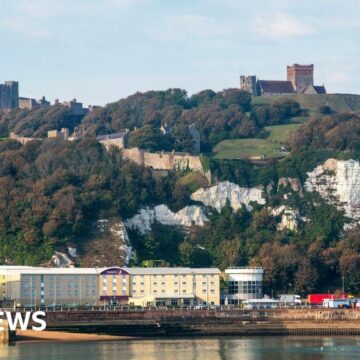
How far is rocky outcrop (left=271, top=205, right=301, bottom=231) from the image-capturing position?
118050 millimetres

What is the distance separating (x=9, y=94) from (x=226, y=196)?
208 ft

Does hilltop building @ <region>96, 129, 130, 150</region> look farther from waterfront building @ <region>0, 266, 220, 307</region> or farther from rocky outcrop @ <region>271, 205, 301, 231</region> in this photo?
waterfront building @ <region>0, 266, 220, 307</region>

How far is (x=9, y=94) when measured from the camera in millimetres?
178000

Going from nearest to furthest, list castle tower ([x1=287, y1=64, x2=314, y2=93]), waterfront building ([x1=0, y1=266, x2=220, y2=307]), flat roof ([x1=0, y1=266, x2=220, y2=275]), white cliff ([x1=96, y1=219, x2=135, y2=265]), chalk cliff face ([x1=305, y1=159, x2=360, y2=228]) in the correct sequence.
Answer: waterfront building ([x1=0, y1=266, x2=220, y2=307]) → flat roof ([x1=0, y1=266, x2=220, y2=275]) → white cliff ([x1=96, y1=219, x2=135, y2=265]) → chalk cliff face ([x1=305, y1=159, x2=360, y2=228]) → castle tower ([x1=287, y1=64, x2=314, y2=93])

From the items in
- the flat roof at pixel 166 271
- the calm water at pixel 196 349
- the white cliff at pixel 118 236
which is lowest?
the calm water at pixel 196 349

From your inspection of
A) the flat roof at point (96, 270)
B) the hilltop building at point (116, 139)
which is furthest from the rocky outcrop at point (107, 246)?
the hilltop building at point (116, 139)

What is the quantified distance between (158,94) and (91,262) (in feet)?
170

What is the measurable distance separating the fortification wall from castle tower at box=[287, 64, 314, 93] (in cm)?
4618

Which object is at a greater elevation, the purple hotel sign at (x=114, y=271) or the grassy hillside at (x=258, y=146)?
the grassy hillside at (x=258, y=146)

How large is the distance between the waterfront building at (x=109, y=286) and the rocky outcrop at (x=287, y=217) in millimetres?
14357

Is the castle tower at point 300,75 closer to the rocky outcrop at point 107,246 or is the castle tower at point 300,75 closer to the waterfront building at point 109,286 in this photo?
the rocky outcrop at point 107,246

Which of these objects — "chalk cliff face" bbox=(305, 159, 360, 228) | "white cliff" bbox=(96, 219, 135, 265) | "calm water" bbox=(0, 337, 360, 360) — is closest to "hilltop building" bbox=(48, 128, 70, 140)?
"white cliff" bbox=(96, 219, 135, 265)

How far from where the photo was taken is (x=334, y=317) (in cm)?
9550

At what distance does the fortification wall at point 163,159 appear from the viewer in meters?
125
